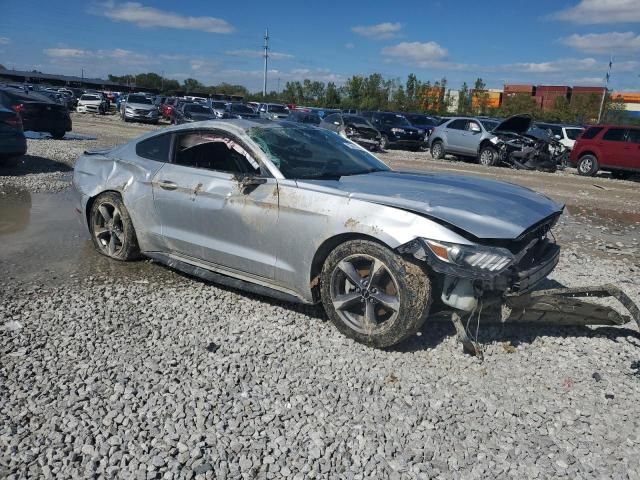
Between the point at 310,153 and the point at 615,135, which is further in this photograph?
the point at 615,135

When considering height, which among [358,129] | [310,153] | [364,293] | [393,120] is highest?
[393,120]

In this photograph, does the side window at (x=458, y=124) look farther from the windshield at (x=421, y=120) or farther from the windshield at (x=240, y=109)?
the windshield at (x=240, y=109)

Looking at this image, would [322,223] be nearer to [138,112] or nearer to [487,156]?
[487,156]

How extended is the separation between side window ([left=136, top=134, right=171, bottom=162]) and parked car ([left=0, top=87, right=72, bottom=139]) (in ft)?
47.5

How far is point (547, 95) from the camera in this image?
8231 cm

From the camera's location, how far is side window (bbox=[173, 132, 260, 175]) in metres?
4.83

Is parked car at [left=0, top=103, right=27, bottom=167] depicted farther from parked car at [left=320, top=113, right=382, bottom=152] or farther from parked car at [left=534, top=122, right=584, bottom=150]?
parked car at [left=534, top=122, right=584, bottom=150]

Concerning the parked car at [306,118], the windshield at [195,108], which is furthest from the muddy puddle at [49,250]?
the windshield at [195,108]

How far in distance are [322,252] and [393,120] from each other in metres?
23.1

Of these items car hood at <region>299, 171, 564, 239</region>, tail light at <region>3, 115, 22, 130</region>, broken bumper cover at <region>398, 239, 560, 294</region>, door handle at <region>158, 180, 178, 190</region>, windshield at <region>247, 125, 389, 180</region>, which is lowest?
broken bumper cover at <region>398, 239, 560, 294</region>

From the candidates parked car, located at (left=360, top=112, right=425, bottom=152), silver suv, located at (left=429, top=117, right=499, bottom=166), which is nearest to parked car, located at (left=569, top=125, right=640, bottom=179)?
silver suv, located at (left=429, top=117, right=499, bottom=166)

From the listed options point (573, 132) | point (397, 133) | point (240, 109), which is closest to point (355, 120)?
point (397, 133)

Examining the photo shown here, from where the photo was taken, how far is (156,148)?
559 centimetres

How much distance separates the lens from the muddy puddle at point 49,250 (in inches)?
219
